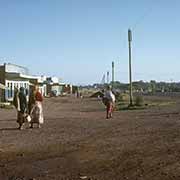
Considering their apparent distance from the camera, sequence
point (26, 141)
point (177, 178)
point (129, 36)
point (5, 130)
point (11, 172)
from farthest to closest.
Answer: point (129, 36), point (5, 130), point (26, 141), point (11, 172), point (177, 178)

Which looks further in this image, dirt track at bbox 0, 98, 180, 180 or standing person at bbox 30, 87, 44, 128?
standing person at bbox 30, 87, 44, 128

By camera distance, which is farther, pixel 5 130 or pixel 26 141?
pixel 5 130

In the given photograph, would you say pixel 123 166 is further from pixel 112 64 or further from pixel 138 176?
pixel 112 64

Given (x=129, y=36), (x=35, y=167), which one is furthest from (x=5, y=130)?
(x=129, y=36)

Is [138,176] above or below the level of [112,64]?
below

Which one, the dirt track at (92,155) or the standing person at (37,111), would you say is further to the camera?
the standing person at (37,111)

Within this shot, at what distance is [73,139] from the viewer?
16.1 meters

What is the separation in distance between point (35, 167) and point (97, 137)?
584 cm

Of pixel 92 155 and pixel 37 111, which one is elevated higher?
pixel 37 111

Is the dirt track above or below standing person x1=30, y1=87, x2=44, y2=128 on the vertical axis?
below

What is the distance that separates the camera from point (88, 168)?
34.2ft

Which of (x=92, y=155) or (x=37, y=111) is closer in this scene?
(x=92, y=155)

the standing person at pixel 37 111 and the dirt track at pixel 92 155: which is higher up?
the standing person at pixel 37 111

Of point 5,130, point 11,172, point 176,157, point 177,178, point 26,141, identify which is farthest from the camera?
point 5,130
